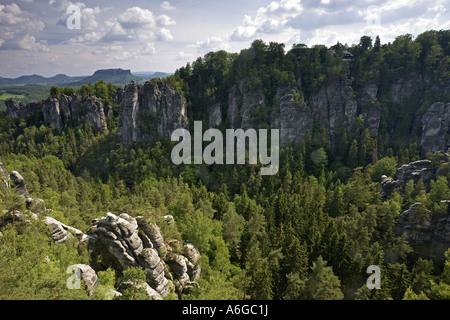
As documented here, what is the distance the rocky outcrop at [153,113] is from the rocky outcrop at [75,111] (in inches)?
601

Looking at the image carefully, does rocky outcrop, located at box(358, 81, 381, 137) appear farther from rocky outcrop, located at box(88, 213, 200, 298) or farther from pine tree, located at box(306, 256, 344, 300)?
rocky outcrop, located at box(88, 213, 200, 298)

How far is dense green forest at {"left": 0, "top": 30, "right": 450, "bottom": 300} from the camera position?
28484mm

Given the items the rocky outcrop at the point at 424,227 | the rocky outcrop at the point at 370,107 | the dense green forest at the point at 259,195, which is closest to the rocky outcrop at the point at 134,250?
the dense green forest at the point at 259,195

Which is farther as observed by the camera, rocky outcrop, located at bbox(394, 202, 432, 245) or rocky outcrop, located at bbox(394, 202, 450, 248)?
rocky outcrop, located at bbox(394, 202, 432, 245)

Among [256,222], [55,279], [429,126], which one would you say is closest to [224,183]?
Answer: [256,222]

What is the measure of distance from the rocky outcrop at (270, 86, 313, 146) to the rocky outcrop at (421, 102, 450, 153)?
1246 inches

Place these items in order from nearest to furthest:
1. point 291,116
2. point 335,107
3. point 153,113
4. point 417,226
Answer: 1. point 417,226
2. point 291,116
3. point 335,107
4. point 153,113

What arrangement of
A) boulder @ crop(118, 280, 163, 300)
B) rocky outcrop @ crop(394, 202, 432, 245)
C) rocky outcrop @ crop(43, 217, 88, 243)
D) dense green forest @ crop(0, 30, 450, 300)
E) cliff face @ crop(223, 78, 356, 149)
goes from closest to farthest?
boulder @ crop(118, 280, 163, 300) < dense green forest @ crop(0, 30, 450, 300) < rocky outcrop @ crop(43, 217, 88, 243) < rocky outcrop @ crop(394, 202, 432, 245) < cliff face @ crop(223, 78, 356, 149)

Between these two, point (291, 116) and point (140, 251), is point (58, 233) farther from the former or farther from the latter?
point (291, 116)

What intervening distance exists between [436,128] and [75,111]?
11941 cm

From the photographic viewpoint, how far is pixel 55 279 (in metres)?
19.9

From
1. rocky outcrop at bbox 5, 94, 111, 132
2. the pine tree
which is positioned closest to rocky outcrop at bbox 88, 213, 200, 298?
the pine tree

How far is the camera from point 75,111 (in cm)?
10444

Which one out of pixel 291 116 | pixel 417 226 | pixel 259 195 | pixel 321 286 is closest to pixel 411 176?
pixel 417 226
